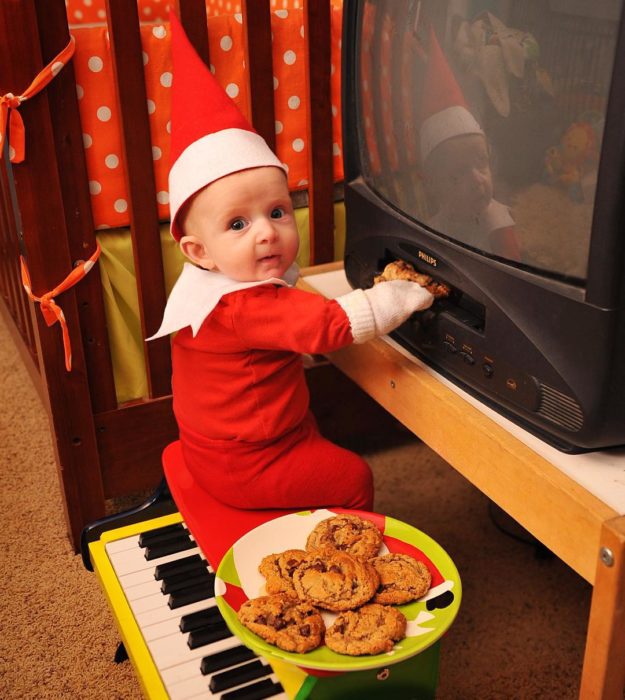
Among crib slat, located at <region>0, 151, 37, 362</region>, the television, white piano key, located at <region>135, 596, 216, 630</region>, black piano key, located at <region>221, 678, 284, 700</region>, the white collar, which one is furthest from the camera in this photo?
crib slat, located at <region>0, 151, 37, 362</region>

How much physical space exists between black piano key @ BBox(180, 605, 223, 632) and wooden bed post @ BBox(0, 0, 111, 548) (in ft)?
1.93

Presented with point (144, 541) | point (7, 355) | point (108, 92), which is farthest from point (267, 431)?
point (7, 355)

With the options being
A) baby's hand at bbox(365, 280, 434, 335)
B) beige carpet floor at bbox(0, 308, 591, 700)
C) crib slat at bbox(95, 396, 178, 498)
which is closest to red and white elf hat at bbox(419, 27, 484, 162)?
baby's hand at bbox(365, 280, 434, 335)

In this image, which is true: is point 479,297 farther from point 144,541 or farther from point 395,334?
point 144,541

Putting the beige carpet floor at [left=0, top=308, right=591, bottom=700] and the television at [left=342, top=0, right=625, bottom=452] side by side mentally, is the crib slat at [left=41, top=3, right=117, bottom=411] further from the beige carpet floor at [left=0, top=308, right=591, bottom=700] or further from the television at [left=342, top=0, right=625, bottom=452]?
the television at [left=342, top=0, right=625, bottom=452]

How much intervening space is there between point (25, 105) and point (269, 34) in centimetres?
43

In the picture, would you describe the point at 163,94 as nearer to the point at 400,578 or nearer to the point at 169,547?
the point at 169,547

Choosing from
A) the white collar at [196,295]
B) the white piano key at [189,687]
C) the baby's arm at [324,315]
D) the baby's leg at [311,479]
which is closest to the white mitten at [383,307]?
the baby's arm at [324,315]

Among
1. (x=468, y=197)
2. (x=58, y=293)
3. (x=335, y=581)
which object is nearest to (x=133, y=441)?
(x=58, y=293)

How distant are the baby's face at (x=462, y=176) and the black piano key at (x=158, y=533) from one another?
1.89 feet

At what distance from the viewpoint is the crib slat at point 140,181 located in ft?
4.43

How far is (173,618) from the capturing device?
105 cm

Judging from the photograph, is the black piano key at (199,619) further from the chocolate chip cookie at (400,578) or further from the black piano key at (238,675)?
the chocolate chip cookie at (400,578)

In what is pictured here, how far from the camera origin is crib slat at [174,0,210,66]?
1.38 metres
